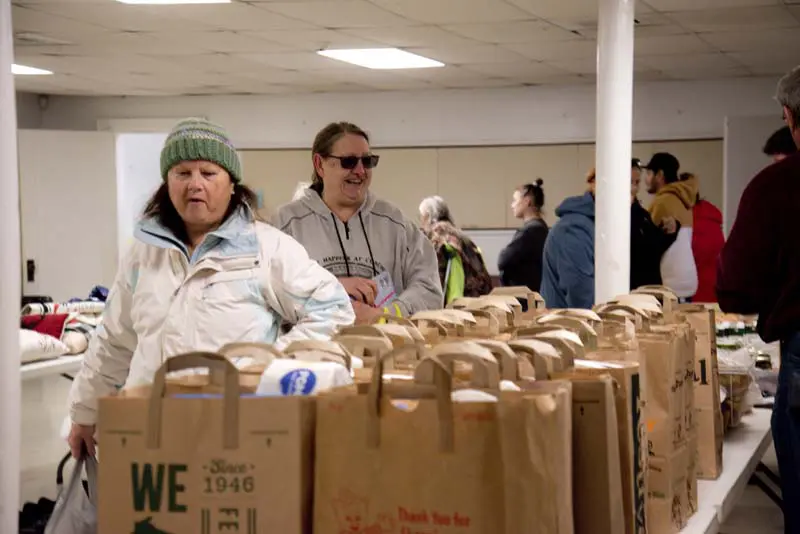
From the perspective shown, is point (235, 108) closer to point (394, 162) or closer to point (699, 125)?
point (394, 162)

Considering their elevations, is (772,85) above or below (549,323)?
above

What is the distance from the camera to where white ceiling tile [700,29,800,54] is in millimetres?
7207

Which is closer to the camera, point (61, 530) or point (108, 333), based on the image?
point (61, 530)

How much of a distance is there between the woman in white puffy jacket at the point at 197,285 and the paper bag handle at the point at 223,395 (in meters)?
0.91

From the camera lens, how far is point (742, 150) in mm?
9391

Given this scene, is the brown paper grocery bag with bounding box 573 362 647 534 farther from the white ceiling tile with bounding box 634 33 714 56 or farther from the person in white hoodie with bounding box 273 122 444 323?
the white ceiling tile with bounding box 634 33 714 56

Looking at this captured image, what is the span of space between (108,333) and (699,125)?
802 cm

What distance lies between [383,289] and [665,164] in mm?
3127

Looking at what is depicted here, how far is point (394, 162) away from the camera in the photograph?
34.6ft

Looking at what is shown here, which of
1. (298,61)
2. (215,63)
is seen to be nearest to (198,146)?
(298,61)

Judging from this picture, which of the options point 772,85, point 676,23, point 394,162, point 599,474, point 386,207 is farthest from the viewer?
point 394,162

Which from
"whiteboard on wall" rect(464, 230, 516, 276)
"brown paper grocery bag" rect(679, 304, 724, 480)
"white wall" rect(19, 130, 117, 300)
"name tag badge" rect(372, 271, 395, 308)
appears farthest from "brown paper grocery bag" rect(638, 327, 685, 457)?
"white wall" rect(19, 130, 117, 300)

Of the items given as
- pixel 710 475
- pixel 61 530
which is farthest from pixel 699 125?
pixel 61 530

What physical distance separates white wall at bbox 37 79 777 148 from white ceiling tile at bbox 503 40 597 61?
1.83m
